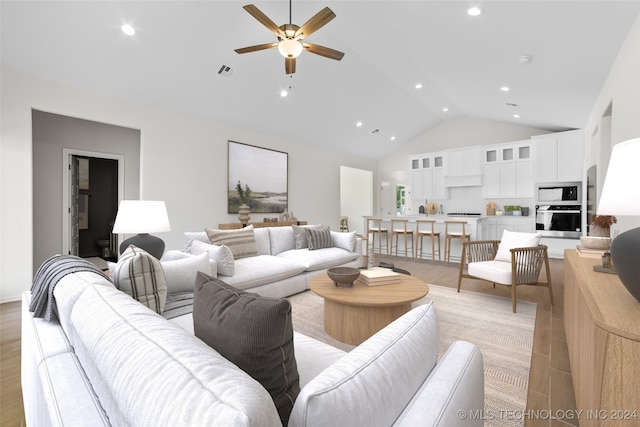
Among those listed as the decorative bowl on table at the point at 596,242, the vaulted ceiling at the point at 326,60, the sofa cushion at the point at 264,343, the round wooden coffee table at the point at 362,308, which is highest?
the vaulted ceiling at the point at 326,60

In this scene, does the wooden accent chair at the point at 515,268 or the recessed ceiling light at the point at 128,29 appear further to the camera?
the recessed ceiling light at the point at 128,29

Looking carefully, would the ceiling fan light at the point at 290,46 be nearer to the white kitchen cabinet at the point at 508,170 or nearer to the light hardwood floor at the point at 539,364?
the light hardwood floor at the point at 539,364

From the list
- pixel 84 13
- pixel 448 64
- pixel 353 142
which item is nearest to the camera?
pixel 84 13

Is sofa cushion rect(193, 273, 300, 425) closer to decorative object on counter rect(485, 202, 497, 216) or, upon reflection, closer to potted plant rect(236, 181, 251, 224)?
potted plant rect(236, 181, 251, 224)

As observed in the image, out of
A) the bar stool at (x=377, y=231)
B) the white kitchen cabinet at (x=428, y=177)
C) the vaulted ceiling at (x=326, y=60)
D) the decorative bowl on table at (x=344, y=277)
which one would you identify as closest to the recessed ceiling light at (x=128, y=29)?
the vaulted ceiling at (x=326, y=60)

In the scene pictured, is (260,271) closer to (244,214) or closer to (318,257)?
(318,257)

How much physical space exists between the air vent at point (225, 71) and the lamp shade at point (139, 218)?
2.69 metres

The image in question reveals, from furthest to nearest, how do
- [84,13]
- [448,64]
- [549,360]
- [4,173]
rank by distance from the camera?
[448,64], [4,173], [84,13], [549,360]

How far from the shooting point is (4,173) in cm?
339

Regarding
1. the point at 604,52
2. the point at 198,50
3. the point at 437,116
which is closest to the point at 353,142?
the point at 437,116

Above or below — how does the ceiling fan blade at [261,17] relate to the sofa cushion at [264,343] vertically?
A: above

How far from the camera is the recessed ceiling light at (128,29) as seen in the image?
327 cm

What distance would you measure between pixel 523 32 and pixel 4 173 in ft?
19.2

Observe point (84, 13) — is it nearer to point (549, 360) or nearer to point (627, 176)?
point (627, 176)
